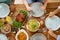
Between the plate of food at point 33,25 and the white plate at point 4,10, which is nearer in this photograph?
the plate of food at point 33,25

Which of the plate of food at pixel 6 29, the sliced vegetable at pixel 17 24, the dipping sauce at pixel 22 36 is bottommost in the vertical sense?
the dipping sauce at pixel 22 36

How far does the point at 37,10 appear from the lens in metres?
2.06

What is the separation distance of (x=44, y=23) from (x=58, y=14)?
171 millimetres

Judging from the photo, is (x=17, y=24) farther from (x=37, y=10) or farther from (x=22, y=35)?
(x=37, y=10)

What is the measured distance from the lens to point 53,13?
2.00 meters

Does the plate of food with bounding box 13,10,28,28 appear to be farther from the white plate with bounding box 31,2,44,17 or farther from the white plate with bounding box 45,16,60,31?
the white plate with bounding box 45,16,60,31

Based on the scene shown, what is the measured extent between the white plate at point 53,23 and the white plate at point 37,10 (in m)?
0.09

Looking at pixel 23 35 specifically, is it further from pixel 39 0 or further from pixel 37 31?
pixel 39 0

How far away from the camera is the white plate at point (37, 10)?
204 cm

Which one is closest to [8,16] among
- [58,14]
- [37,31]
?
[37,31]

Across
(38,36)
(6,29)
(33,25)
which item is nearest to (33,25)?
(33,25)

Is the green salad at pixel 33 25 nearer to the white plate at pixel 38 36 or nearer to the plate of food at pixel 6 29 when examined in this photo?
the white plate at pixel 38 36

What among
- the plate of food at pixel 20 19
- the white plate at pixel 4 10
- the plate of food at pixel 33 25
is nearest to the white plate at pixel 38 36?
the plate of food at pixel 33 25

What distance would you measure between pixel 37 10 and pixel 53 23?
0.21 meters
